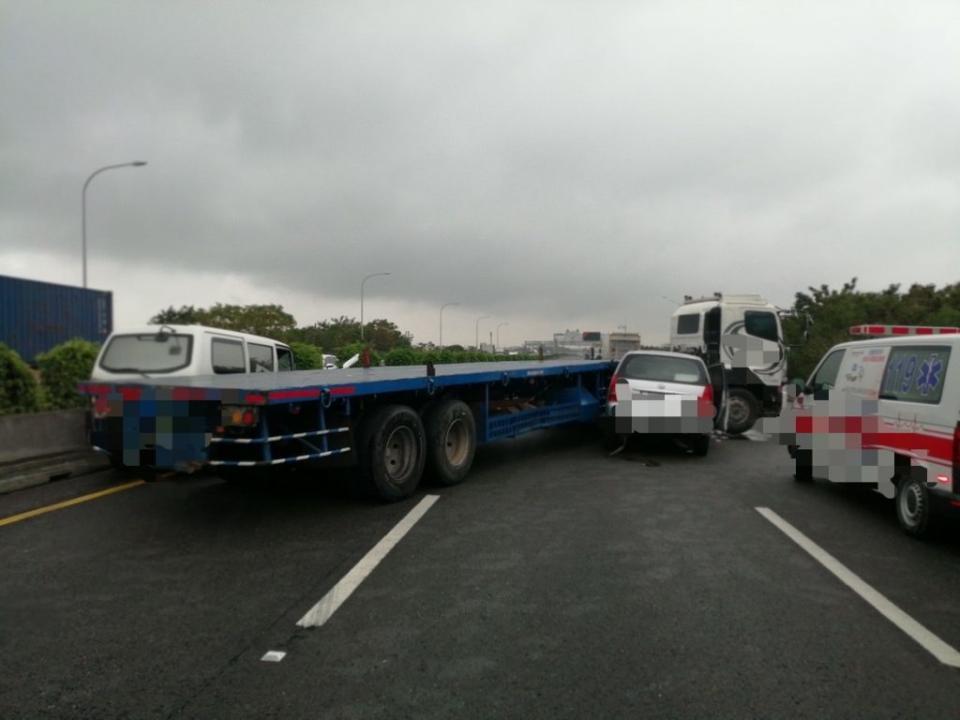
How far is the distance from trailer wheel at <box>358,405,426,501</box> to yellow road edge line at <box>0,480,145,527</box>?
3.05 m

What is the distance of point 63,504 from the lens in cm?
726

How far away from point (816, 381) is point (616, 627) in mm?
6031

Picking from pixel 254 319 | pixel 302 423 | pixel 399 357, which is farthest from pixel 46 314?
pixel 254 319

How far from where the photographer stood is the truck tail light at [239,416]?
564 cm

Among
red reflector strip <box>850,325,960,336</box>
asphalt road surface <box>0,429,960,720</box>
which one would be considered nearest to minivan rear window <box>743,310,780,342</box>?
red reflector strip <box>850,325,960,336</box>

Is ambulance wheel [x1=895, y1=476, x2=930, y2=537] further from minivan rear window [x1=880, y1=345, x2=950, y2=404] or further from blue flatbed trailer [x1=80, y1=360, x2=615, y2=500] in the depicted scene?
blue flatbed trailer [x1=80, y1=360, x2=615, y2=500]

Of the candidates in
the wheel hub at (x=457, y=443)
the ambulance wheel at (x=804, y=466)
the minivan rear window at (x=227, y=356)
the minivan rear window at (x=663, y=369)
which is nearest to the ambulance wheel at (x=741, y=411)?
the minivan rear window at (x=663, y=369)

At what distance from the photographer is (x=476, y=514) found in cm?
699

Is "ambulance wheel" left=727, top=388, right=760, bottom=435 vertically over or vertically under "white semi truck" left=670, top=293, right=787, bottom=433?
under

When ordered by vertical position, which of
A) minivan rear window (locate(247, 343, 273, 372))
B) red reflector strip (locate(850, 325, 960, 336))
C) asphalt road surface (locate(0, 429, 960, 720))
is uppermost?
red reflector strip (locate(850, 325, 960, 336))

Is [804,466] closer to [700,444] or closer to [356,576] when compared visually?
[700,444]

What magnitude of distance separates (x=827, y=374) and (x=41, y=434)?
1028cm

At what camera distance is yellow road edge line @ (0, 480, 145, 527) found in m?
6.62

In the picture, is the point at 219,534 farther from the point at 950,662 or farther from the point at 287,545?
the point at 950,662
